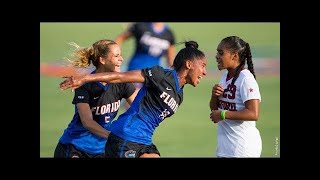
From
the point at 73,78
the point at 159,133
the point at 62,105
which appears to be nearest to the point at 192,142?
the point at 159,133

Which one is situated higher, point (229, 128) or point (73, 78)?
point (73, 78)

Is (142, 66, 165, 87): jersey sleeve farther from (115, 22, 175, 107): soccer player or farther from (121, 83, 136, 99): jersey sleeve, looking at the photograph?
(115, 22, 175, 107): soccer player

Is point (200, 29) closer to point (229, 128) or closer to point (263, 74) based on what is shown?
point (263, 74)

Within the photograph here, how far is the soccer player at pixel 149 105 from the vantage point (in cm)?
604

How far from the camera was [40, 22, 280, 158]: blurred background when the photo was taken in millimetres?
11289

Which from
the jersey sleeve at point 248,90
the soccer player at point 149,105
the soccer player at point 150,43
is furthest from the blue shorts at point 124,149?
the soccer player at point 150,43

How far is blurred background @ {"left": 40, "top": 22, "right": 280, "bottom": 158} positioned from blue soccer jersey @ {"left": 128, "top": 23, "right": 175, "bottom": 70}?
42.1 inches

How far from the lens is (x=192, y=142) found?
1157cm

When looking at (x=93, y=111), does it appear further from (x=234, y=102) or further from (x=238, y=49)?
(x=238, y=49)

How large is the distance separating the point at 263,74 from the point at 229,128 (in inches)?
593

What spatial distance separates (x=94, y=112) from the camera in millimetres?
6711

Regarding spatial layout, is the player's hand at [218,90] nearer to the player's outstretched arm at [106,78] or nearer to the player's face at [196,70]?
the player's face at [196,70]

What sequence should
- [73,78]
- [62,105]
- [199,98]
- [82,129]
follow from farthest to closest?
1. [199,98]
2. [62,105]
3. [82,129]
4. [73,78]

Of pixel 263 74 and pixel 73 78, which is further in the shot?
pixel 263 74
